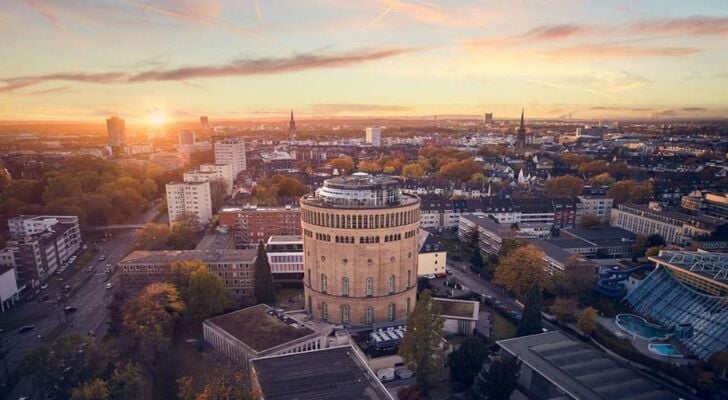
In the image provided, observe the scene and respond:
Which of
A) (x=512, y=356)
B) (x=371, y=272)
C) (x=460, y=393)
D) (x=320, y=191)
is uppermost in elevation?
(x=320, y=191)

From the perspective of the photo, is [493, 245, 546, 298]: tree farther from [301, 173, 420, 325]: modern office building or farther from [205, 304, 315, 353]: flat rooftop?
[205, 304, 315, 353]: flat rooftop

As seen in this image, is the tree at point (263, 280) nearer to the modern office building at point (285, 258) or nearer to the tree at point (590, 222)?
the modern office building at point (285, 258)

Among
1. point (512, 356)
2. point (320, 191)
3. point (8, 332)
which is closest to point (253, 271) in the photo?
point (320, 191)

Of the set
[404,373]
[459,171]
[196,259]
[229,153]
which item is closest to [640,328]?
[404,373]

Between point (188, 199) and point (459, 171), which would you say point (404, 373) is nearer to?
point (188, 199)

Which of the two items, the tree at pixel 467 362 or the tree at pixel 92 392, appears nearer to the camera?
the tree at pixel 92 392

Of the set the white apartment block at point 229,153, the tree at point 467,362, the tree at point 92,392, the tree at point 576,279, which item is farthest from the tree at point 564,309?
the white apartment block at point 229,153

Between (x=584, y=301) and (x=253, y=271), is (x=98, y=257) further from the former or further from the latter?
(x=584, y=301)
